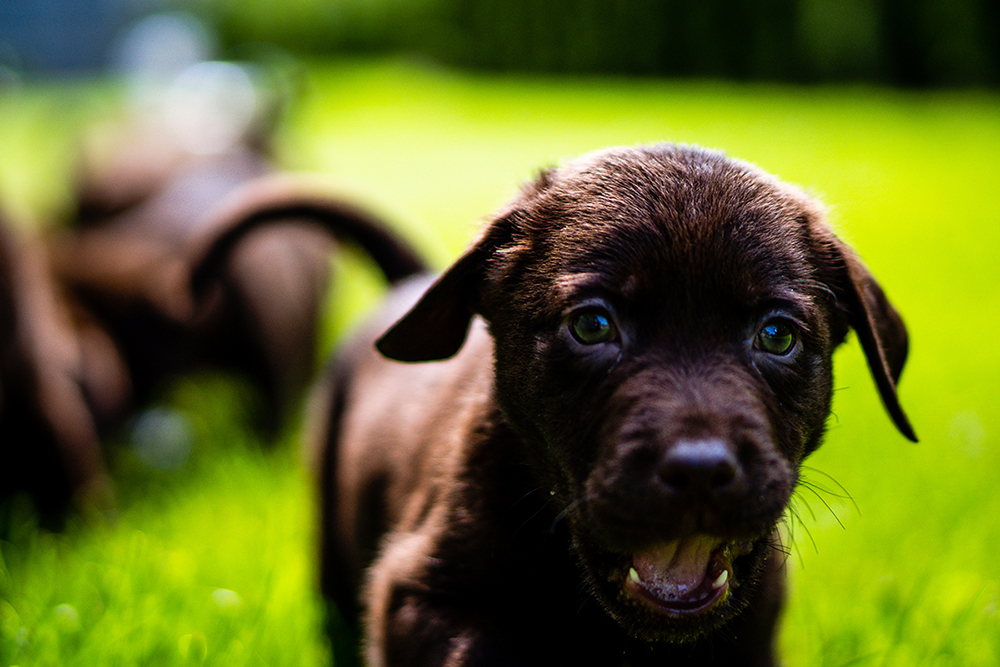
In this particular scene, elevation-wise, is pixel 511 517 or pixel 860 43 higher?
pixel 511 517

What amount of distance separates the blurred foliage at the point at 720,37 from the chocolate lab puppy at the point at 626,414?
18.6 metres

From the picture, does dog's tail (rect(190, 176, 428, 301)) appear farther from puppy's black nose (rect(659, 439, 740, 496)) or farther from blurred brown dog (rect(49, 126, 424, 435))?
puppy's black nose (rect(659, 439, 740, 496))

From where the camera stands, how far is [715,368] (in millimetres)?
2035

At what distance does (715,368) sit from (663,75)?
20.0 metres

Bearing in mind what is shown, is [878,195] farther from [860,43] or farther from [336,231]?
[860,43]

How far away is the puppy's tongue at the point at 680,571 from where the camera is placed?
2078 millimetres

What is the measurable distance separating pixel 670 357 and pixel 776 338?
0.28 m

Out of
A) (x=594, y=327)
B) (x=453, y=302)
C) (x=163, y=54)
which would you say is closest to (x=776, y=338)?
(x=594, y=327)

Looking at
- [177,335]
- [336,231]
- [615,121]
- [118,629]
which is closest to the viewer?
[118,629]

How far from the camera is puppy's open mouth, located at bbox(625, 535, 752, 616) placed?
206cm

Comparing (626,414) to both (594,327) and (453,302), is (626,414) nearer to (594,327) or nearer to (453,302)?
(594,327)

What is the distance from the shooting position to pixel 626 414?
199 cm

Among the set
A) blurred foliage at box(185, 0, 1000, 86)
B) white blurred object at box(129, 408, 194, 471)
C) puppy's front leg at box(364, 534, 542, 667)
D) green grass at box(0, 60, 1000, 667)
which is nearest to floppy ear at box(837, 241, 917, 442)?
green grass at box(0, 60, 1000, 667)

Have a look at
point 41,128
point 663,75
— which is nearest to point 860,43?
point 663,75
